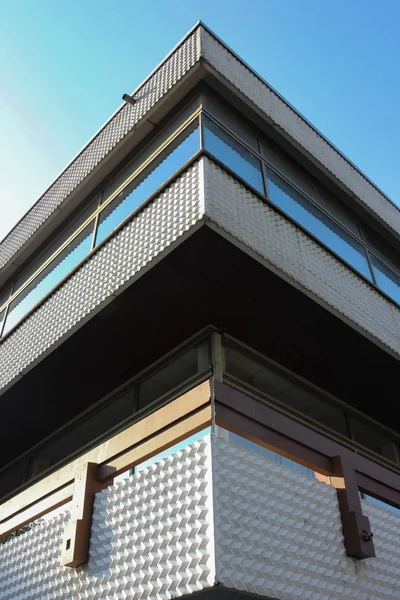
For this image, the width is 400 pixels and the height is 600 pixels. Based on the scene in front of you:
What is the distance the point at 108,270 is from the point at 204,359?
1.26 meters

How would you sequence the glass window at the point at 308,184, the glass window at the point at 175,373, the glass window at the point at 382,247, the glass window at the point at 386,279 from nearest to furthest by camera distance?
1. the glass window at the point at 175,373
2. the glass window at the point at 308,184
3. the glass window at the point at 386,279
4. the glass window at the point at 382,247

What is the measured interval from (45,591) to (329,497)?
7.04 ft

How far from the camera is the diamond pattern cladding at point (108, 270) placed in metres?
4.78

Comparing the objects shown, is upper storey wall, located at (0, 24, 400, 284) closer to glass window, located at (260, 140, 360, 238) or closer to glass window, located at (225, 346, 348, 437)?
glass window, located at (260, 140, 360, 238)

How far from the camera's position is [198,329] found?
5453 mm

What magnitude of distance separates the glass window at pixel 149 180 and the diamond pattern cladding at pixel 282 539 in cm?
301

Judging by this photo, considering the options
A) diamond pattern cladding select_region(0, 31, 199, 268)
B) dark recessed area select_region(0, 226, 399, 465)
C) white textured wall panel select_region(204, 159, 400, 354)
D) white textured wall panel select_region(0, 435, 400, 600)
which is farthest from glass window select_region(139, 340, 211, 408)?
diamond pattern cladding select_region(0, 31, 199, 268)

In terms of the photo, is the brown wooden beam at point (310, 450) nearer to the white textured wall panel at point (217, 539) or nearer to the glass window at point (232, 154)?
the white textured wall panel at point (217, 539)

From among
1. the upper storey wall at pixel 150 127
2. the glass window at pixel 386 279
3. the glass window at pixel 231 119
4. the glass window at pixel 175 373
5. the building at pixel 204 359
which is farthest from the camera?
the glass window at pixel 386 279

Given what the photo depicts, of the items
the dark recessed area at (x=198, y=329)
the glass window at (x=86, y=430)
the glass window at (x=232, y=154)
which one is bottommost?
the glass window at (x=86, y=430)

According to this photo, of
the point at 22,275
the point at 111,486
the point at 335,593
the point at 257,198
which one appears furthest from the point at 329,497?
the point at 22,275

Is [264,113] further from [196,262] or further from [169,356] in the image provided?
[169,356]

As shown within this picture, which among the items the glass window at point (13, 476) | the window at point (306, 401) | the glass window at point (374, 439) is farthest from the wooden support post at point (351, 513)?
the glass window at point (13, 476)

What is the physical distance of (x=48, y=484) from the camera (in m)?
4.53
